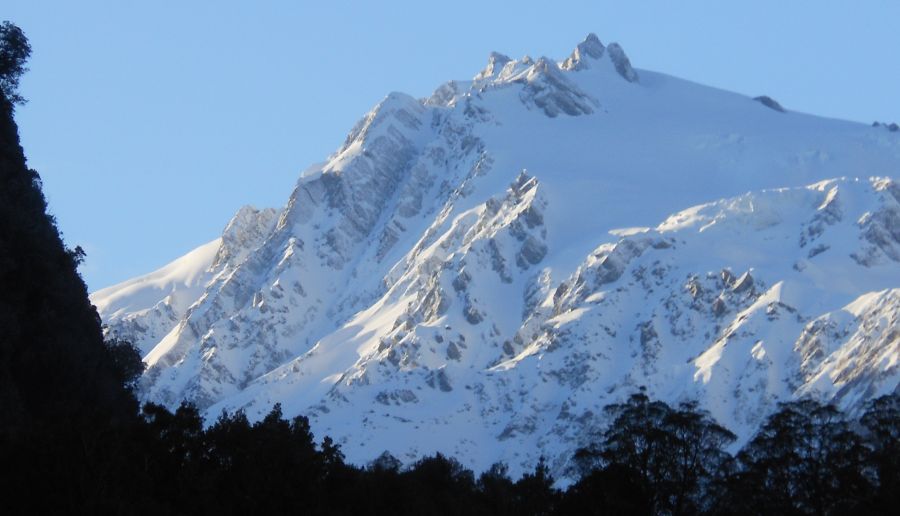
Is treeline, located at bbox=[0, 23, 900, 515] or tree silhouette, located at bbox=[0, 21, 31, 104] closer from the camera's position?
treeline, located at bbox=[0, 23, 900, 515]

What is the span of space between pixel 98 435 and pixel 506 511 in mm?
26487

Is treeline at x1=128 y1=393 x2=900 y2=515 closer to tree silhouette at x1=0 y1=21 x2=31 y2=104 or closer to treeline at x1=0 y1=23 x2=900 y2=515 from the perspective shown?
treeline at x1=0 y1=23 x2=900 y2=515

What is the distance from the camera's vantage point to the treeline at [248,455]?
93000 mm

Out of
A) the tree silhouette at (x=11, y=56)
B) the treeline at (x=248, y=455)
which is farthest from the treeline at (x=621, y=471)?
the tree silhouette at (x=11, y=56)

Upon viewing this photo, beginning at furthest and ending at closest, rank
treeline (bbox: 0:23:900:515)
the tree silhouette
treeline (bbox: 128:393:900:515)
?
the tree silhouette → treeline (bbox: 128:393:900:515) → treeline (bbox: 0:23:900:515)

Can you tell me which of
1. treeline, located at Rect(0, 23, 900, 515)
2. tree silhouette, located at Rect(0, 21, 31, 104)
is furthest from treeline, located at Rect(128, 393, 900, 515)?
tree silhouette, located at Rect(0, 21, 31, 104)

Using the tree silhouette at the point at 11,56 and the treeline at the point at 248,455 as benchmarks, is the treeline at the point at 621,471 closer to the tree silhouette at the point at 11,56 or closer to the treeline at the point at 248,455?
the treeline at the point at 248,455

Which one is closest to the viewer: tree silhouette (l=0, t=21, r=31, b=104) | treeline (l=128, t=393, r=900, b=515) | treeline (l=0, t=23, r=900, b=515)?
treeline (l=0, t=23, r=900, b=515)

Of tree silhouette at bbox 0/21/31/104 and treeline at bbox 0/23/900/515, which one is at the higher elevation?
tree silhouette at bbox 0/21/31/104

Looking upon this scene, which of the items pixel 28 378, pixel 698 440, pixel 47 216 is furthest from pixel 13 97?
pixel 698 440

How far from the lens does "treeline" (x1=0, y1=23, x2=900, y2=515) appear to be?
3661 inches

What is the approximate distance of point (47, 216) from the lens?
422 ft

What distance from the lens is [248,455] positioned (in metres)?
99.3

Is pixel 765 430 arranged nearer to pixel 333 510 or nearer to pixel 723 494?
pixel 723 494
